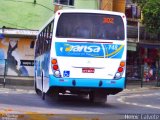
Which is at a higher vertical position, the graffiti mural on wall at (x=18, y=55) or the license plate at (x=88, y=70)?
the license plate at (x=88, y=70)

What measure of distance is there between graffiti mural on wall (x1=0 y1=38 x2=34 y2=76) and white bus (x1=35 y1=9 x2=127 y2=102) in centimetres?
1749

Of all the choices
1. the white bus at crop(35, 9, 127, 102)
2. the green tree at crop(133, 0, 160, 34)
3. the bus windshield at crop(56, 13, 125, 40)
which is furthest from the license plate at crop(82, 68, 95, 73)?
the green tree at crop(133, 0, 160, 34)

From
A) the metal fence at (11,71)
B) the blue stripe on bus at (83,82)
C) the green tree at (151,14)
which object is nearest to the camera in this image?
the blue stripe on bus at (83,82)

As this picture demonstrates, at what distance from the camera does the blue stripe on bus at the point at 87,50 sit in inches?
692

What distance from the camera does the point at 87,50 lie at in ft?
57.9

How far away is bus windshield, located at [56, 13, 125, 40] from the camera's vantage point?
17.7 metres

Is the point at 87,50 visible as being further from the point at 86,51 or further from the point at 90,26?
the point at 90,26

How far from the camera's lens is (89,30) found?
17844 mm

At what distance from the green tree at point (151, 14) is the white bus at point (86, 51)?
18207 millimetres

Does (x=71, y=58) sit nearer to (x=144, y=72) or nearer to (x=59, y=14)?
(x=59, y=14)

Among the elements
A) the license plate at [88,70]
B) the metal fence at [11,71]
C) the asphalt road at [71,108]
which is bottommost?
the metal fence at [11,71]

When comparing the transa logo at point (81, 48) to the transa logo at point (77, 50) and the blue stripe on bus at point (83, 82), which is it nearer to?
the transa logo at point (77, 50)

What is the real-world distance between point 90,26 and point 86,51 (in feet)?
2.97

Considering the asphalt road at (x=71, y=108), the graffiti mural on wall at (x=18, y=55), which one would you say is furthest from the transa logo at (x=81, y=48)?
the graffiti mural on wall at (x=18, y=55)
